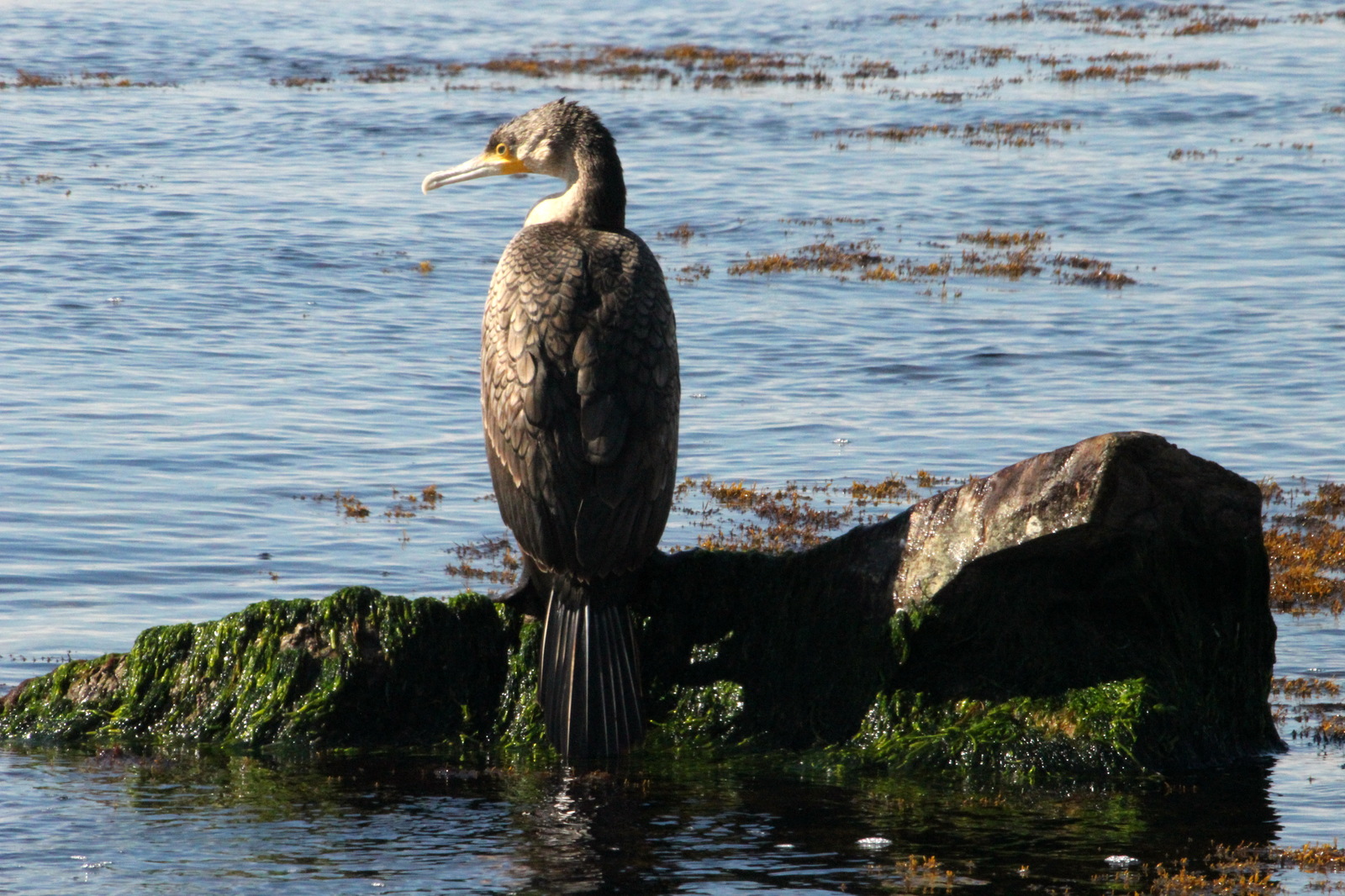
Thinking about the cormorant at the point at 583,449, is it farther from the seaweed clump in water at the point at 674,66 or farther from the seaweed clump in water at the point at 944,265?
the seaweed clump in water at the point at 674,66

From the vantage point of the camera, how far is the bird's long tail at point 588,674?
584 cm

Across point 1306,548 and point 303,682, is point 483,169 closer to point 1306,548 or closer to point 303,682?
point 303,682

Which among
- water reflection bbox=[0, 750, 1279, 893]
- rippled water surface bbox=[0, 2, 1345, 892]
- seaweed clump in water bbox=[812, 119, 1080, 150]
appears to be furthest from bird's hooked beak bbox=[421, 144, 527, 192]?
seaweed clump in water bbox=[812, 119, 1080, 150]

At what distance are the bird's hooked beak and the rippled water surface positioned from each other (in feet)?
7.08

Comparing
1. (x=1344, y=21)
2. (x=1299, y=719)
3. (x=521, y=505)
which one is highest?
(x=1344, y=21)

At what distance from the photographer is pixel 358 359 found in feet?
47.0

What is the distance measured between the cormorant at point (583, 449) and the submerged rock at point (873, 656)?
38 centimetres

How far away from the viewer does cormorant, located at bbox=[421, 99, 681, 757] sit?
586 cm

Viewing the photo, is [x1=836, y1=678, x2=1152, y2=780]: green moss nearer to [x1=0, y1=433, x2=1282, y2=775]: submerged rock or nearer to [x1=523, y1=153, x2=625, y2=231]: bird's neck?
[x1=0, y1=433, x2=1282, y2=775]: submerged rock

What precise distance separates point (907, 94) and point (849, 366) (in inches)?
852

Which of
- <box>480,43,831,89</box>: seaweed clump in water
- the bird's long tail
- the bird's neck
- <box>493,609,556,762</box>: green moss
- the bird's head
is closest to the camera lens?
the bird's long tail

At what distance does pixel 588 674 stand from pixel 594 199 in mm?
2200

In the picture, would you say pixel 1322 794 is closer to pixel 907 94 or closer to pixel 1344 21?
pixel 907 94

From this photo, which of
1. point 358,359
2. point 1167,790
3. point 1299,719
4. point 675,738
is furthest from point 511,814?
point 358,359
